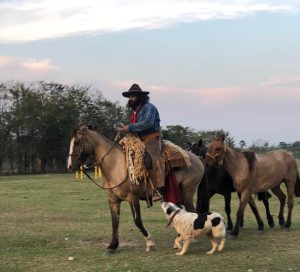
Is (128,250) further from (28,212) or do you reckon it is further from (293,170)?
(28,212)

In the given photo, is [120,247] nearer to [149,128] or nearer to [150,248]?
[150,248]

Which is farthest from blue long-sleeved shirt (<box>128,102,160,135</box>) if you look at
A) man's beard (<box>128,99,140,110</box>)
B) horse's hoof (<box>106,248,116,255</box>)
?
horse's hoof (<box>106,248,116,255</box>)

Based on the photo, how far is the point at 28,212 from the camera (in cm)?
1472

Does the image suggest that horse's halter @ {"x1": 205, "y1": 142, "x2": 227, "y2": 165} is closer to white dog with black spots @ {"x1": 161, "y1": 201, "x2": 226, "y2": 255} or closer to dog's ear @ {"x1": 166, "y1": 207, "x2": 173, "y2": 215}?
white dog with black spots @ {"x1": 161, "y1": 201, "x2": 226, "y2": 255}

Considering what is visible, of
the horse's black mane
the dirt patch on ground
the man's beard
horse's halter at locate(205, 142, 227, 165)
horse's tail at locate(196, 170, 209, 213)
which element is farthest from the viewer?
horse's tail at locate(196, 170, 209, 213)

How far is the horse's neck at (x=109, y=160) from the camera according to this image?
8.84 m

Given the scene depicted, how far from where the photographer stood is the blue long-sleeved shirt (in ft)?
28.9

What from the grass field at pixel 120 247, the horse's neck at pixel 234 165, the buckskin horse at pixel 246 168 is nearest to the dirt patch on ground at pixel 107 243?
the grass field at pixel 120 247

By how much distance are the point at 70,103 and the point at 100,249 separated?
1687 inches

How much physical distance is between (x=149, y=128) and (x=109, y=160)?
935 mm

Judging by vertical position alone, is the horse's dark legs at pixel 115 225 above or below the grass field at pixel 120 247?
above

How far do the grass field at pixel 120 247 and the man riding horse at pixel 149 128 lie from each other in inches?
52.3

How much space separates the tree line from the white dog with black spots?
37916 mm

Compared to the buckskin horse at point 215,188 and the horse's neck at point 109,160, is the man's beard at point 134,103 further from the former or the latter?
the buckskin horse at point 215,188
